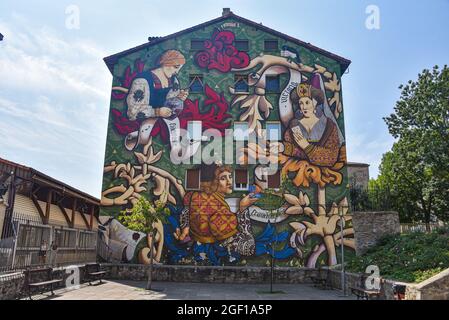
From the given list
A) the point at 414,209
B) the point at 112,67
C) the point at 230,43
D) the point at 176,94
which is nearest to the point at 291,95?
the point at 230,43

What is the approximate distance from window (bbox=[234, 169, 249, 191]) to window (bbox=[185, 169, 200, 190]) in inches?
89.8

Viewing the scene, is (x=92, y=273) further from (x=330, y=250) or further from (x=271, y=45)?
(x=271, y=45)

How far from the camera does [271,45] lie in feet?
76.2

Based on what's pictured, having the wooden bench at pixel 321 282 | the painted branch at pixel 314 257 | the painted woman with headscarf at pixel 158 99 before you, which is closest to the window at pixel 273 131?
the painted woman with headscarf at pixel 158 99

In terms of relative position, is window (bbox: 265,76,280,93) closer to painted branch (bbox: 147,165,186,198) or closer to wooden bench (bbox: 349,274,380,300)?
painted branch (bbox: 147,165,186,198)

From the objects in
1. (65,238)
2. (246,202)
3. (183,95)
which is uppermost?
(183,95)

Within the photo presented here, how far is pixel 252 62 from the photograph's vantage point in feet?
74.5

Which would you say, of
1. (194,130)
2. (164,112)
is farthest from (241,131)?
(164,112)

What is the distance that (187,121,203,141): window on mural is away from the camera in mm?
21406

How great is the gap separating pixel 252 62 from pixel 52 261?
635 inches

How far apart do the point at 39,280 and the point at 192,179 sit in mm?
9924

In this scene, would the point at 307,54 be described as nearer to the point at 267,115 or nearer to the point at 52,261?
the point at 267,115

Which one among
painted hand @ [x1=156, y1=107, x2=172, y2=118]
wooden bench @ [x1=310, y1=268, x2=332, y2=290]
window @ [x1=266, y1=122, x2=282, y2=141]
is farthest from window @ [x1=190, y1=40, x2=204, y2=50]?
wooden bench @ [x1=310, y1=268, x2=332, y2=290]

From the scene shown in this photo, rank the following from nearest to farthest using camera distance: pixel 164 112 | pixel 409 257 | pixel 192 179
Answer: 1. pixel 409 257
2. pixel 192 179
3. pixel 164 112
